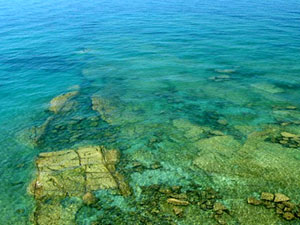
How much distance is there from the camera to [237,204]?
6738 mm

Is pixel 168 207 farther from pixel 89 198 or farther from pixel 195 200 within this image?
pixel 89 198

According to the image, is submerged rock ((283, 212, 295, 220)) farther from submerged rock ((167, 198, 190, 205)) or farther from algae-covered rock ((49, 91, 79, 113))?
algae-covered rock ((49, 91, 79, 113))

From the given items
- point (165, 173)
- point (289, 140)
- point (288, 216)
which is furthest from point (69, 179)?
point (289, 140)

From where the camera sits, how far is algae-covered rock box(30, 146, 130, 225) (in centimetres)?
686

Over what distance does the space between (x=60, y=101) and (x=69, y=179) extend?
6633mm

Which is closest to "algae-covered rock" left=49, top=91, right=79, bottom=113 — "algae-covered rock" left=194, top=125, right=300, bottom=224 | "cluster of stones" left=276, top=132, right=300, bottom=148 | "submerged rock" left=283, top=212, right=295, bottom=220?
"algae-covered rock" left=194, top=125, right=300, bottom=224

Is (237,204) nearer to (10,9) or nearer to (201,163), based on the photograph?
(201,163)

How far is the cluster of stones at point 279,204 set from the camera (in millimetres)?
6315

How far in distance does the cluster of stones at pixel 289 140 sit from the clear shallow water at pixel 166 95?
25 centimetres

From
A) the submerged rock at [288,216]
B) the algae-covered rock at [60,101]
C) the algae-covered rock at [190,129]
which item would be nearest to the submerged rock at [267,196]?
the submerged rock at [288,216]

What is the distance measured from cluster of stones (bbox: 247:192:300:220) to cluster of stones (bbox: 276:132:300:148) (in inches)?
98.8

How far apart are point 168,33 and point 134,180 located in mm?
21062

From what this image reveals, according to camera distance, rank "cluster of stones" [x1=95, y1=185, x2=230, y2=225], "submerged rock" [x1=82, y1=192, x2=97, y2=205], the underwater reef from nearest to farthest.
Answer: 1. "cluster of stones" [x1=95, y1=185, x2=230, y2=225]
2. the underwater reef
3. "submerged rock" [x1=82, y1=192, x2=97, y2=205]

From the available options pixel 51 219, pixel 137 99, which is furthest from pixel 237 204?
pixel 137 99
